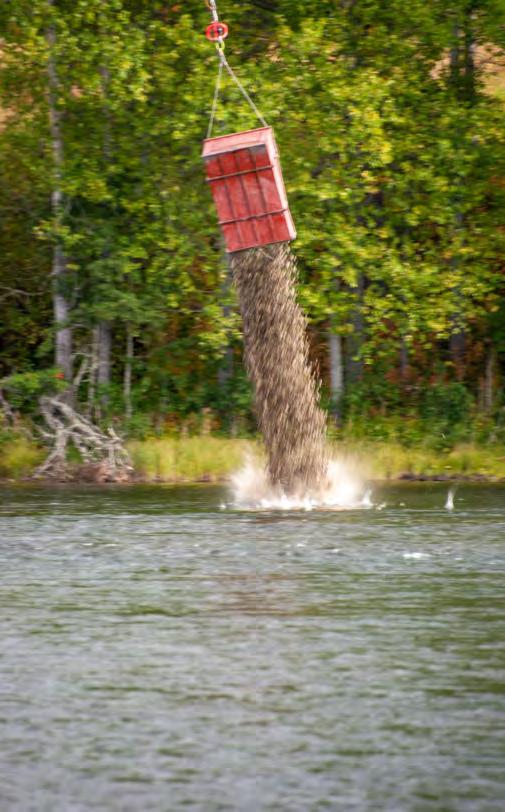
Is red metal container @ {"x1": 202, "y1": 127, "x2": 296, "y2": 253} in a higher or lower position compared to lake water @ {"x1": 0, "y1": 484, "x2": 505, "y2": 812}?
higher

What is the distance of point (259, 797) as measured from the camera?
7.35 meters

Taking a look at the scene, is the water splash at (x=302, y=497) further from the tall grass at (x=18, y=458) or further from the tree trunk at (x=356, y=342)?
the tree trunk at (x=356, y=342)

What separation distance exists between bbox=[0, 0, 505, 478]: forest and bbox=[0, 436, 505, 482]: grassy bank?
0.54 meters

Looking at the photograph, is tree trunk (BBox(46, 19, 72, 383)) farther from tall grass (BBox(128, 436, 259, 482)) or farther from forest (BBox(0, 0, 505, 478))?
tall grass (BBox(128, 436, 259, 482))

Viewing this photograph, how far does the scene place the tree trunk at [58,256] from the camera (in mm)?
27234

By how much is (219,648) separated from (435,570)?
4338mm

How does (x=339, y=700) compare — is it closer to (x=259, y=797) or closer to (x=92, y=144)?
(x=259, y=797)

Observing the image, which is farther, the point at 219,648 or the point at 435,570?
the point at 435,570

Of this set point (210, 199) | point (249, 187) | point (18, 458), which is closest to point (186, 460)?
point (18, 458)

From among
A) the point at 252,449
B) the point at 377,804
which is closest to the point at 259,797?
the point at 377,804

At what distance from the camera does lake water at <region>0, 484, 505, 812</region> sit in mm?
7609

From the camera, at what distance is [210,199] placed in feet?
90.6

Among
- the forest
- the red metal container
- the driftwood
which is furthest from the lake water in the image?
the forest

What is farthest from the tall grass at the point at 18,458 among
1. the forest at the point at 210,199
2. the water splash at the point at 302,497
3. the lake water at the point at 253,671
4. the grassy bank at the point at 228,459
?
the lake water at the point at 253,671
